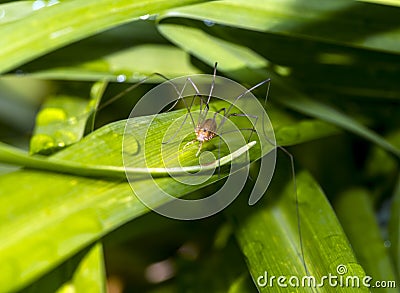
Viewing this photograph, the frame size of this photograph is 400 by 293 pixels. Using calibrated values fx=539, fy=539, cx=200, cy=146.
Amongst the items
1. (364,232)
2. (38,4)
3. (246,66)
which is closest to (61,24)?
(38,4)

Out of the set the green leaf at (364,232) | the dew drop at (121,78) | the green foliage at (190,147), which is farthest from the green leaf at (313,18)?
the green leaf at (364,232)

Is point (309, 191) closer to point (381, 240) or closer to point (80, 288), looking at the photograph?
point (381, 240)

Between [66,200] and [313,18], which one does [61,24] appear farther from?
[313,18]

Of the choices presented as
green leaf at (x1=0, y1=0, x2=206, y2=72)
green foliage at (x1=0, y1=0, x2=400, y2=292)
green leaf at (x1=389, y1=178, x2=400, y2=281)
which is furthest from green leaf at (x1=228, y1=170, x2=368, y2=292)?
green leaf at (x1=0, y1=0, x2=206, y2=72)

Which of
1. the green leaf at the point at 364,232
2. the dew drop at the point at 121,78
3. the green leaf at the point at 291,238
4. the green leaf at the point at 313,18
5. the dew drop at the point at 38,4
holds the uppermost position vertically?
the dew drop at the point at 38,4

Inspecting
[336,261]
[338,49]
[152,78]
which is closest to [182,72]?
[152,78]

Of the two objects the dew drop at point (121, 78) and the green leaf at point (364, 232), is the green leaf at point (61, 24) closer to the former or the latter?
the dew drop at point (121, 78)

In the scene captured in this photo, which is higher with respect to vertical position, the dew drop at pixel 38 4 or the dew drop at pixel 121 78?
the dew drop at pixel 38 4

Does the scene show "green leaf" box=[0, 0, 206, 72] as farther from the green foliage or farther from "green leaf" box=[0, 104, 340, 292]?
"green leaf" box=[0, 104, 340, 292]
